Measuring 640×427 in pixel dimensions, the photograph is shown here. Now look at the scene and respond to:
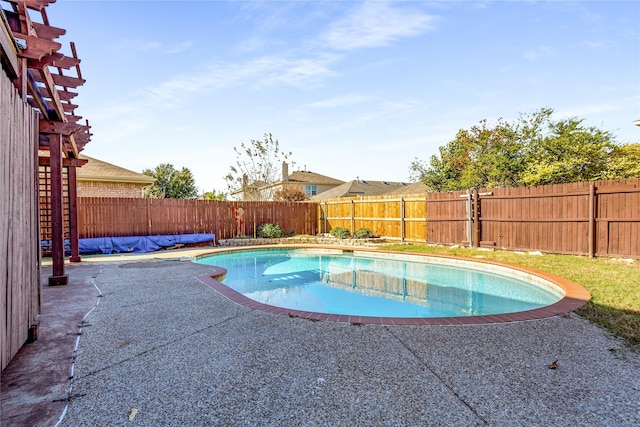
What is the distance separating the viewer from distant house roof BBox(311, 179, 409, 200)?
30.5 metres

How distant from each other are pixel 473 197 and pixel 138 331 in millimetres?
10453

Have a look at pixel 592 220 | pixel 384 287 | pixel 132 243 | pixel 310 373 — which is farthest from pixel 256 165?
pixel 310 373

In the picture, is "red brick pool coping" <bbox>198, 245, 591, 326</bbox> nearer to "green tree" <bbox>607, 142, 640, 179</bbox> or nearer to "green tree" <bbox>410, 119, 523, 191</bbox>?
"green tree" <bbox>607, 142, 640, 179</bbox>

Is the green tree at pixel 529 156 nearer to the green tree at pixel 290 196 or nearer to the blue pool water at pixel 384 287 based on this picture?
the green tree at pixel 290 196

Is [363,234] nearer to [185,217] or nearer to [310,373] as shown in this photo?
[185,217]

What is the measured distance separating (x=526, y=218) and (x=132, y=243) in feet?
43.8

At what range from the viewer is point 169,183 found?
3064 cm

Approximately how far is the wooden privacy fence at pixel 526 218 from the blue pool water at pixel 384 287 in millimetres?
2325

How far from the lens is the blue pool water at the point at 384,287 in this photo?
6059mm

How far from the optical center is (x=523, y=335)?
3.59 m

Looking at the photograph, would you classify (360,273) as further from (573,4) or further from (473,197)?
(573,4)

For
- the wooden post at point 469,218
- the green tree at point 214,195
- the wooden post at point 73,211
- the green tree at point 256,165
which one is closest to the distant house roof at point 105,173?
the wooden post at point 73,211

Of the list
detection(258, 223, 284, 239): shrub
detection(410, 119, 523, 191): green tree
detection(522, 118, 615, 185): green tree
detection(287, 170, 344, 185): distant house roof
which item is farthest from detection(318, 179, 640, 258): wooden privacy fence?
detection(287, 170, 344, 185): distant house roof

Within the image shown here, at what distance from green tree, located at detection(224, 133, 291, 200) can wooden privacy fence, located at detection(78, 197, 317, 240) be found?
7.77 metres
